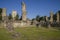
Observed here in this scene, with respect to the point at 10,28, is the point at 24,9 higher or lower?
higher

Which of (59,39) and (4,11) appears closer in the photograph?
(59,39)

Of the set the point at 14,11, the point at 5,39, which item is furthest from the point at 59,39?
the point at 14,11

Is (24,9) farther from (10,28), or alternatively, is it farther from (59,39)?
(59,39)

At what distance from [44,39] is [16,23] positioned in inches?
815

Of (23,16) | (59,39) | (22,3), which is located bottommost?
(59,39)

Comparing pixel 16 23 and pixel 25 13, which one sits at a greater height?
pixel 25 13

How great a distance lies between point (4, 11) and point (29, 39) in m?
24.6

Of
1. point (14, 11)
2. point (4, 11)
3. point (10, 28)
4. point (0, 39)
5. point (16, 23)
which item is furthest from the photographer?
point (14, 11)

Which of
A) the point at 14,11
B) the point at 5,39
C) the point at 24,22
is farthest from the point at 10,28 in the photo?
the point at 14,11

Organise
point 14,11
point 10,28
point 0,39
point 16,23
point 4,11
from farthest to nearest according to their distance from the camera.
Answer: point 14,11 → point 4,11 → point 16,23 → point 10,28 → point 0,39

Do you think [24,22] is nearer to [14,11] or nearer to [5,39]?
[14,11]

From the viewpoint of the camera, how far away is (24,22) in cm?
3944

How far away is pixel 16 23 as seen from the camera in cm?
3647

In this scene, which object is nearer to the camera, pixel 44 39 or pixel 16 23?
pixel 44 39
